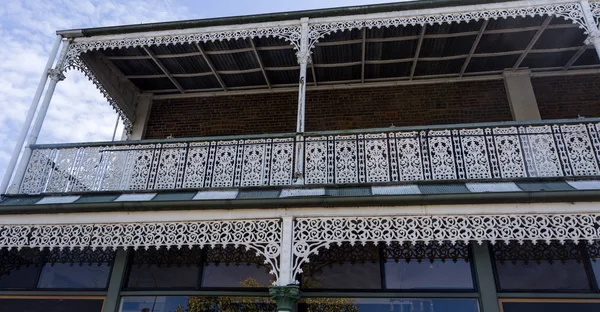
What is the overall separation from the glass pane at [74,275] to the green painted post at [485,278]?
5.53 meters

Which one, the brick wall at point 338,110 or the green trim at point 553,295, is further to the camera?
the brick wall at point 338,110

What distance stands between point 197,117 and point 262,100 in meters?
1.54

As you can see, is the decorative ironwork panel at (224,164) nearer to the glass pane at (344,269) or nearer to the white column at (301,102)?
the white column at (301,102)

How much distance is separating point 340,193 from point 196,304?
278 centimetres

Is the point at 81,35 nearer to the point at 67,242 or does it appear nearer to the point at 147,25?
the point at 147,25

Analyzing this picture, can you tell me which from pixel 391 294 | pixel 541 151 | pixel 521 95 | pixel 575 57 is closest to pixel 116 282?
pixel 391 294

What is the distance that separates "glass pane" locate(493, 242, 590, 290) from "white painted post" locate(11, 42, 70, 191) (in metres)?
7.30

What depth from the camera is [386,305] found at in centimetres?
580

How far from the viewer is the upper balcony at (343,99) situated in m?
6.05

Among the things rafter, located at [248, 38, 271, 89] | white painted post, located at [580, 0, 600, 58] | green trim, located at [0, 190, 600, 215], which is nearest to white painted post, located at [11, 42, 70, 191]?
green trim, located at [0, 190, 600, 215]

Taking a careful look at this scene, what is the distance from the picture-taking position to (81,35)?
766 cm

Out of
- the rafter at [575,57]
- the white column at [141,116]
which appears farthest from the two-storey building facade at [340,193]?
the white column at [141,116]

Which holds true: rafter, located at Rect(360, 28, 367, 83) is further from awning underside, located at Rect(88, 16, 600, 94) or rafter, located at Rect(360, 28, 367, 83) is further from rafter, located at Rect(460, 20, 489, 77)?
rafter, located at Rect(460, 20, 489, 77)

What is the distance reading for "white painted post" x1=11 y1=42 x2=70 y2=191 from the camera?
658cm
